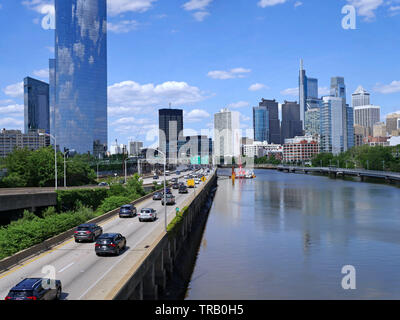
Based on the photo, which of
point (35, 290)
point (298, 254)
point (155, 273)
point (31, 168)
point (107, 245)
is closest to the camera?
point (35, 290)

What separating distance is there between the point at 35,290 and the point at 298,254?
3229cm

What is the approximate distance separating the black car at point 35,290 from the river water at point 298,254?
14.5m

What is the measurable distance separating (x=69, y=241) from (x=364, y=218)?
5177 cm

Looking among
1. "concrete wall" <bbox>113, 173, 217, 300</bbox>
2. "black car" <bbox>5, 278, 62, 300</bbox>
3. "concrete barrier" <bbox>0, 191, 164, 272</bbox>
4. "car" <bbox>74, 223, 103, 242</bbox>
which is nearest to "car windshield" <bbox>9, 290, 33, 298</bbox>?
"black car" <bbox>5, 278, 62, 300</bbox>

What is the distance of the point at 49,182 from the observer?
75.9m

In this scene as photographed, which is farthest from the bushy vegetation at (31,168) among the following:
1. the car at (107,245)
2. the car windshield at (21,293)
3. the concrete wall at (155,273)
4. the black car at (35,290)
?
the car windshield at (21,293)

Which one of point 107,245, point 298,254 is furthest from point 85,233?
point 298,254

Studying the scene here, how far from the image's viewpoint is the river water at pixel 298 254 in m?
33.1

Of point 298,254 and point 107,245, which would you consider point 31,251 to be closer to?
point 107,245

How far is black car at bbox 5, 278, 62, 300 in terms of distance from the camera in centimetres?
1827

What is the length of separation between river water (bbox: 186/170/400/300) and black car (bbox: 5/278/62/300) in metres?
14.5

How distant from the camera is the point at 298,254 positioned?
44.6 metres

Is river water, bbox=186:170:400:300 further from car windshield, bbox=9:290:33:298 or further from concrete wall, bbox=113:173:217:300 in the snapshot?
car windshield, bbox=9:290:33:298
